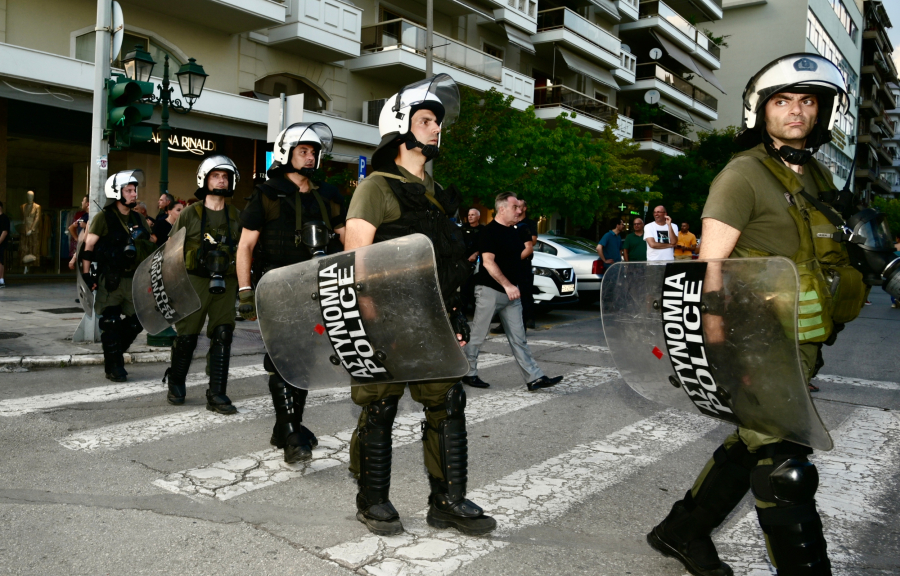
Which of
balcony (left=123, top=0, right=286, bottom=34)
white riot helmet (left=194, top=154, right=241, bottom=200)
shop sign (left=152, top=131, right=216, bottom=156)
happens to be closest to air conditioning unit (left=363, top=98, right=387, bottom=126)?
balcony (left=123, top=0, right=286, bottom=34)

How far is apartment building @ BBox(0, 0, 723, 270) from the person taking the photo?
1522cm

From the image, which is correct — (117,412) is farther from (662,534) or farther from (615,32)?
(615,32)

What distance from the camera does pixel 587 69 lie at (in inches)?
1240

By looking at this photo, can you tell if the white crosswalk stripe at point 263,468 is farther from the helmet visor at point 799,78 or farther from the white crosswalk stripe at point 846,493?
the helmet visor at point 799,78

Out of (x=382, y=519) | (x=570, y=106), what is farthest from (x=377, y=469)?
(x=570, y=106)

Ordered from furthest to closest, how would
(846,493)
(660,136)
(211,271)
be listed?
(660,136), (211,271), (846,493)

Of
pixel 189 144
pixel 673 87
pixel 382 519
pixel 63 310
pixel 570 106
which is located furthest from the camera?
pixel 673 87

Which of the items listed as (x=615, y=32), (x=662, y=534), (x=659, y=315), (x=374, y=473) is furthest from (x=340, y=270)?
(x=615, y=32)

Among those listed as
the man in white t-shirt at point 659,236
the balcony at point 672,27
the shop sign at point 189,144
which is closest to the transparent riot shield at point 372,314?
the man in white t-shirt at point 659,236

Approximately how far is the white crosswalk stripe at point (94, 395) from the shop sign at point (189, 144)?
11502mm

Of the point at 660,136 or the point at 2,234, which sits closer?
the point at 2,234

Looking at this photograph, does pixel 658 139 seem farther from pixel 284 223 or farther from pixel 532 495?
pixel 532 495

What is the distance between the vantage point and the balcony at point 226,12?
16.7 m

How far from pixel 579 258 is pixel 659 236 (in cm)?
238
